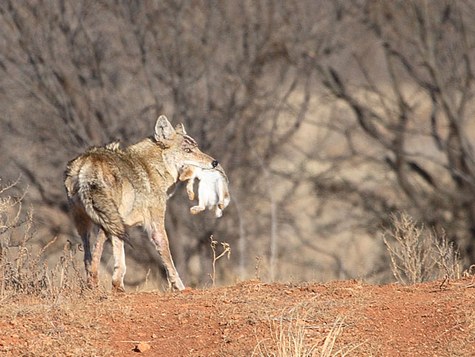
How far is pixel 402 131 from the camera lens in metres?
16.0

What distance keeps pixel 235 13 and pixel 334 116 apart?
77.5 inches

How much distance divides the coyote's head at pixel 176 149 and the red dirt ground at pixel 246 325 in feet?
10.3

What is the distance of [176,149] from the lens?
39.6ft

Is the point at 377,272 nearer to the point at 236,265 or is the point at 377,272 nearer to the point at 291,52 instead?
the point at 236,265

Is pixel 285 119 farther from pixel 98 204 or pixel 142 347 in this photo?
pixel 142 347

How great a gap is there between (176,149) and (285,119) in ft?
14.2

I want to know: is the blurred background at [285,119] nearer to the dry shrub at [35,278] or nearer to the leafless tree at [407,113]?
the leafless tree at [407,113]

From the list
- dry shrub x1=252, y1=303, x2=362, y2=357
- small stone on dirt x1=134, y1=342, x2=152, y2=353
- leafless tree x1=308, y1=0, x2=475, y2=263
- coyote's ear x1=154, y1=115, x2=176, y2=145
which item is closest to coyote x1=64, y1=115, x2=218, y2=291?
coyote's ear x1=154, y1=115, x2=176, y2=145

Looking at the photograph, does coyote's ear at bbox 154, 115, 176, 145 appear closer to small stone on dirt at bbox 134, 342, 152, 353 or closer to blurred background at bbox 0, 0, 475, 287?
blurred background at bbox 0, 0, 475, 287

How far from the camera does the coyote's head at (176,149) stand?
39.3 feet

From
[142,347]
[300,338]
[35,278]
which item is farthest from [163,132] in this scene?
[300,338]

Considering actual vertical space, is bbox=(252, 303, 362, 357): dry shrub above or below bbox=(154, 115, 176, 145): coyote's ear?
below

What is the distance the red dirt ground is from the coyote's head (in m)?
3.15

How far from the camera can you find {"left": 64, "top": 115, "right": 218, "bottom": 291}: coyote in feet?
35.0
